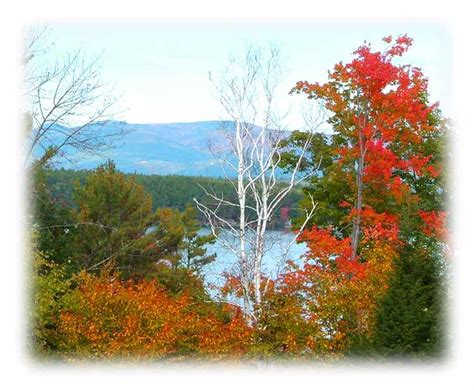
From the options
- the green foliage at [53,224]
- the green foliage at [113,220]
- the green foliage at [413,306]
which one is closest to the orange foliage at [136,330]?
the green foliage at [53,224]

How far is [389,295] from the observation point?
13.0 metres

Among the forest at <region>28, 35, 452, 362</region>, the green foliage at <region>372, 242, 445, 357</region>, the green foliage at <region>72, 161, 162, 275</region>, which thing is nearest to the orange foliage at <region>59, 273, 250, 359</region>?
the forest at <region>28, 35, 452, 362</region>

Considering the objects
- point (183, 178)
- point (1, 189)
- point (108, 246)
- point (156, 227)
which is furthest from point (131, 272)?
point (183, 178)

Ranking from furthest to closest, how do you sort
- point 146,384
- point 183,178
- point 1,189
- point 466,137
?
point 183,178, point 466,137, point 1,189, point 146,384

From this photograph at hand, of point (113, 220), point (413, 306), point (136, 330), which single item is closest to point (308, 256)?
point (136, 330)

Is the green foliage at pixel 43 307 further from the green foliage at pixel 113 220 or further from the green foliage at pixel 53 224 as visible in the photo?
the green foliage at pixel 113 220

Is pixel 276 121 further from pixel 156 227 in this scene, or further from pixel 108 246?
pixel 156 227

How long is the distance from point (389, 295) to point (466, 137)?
3335 mm

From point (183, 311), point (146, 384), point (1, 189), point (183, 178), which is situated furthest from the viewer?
point (183, 178)

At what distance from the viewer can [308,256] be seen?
69.4 ft

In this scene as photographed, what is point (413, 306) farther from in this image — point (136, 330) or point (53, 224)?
point (53, 224)

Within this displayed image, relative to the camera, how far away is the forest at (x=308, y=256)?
13.5 metres

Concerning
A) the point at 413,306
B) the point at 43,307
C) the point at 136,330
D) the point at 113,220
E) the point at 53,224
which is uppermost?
the point at 113,220

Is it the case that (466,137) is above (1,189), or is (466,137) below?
above
